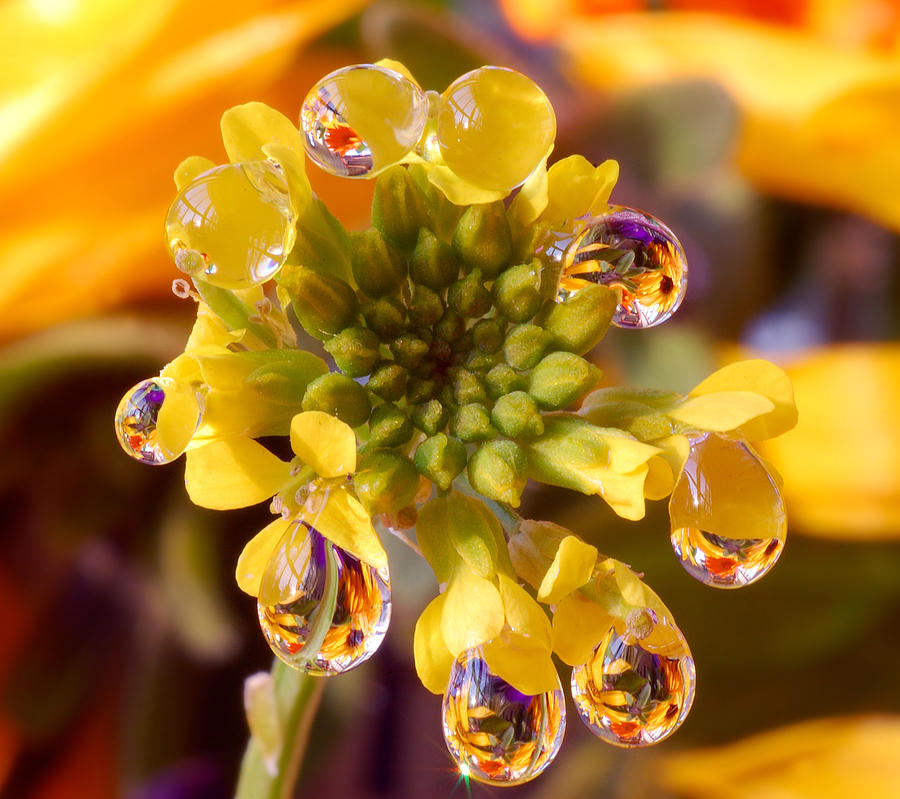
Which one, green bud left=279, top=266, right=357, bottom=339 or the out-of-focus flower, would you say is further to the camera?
the out-of-focus flower

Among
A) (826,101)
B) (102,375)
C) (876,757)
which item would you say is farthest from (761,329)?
A: (102,375)

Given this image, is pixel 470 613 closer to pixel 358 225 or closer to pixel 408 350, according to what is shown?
pixel 408 350

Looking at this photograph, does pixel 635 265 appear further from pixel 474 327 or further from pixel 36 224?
pixel 36 224

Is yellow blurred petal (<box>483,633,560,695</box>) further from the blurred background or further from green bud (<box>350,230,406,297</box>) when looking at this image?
the blurred background

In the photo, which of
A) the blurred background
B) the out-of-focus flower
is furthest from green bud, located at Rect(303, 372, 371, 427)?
the out-of-focus flower

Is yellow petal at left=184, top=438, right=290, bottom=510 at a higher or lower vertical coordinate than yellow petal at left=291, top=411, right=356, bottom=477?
lower

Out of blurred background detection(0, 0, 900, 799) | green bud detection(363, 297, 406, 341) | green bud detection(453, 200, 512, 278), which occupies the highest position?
green bud detection(453, 200, 512, 278)

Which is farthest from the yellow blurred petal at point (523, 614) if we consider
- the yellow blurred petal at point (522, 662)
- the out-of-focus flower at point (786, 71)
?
the out-of-focus flower at point (786, 71)

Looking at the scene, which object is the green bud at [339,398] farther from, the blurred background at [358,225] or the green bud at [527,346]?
the blurred background at [358,225]
